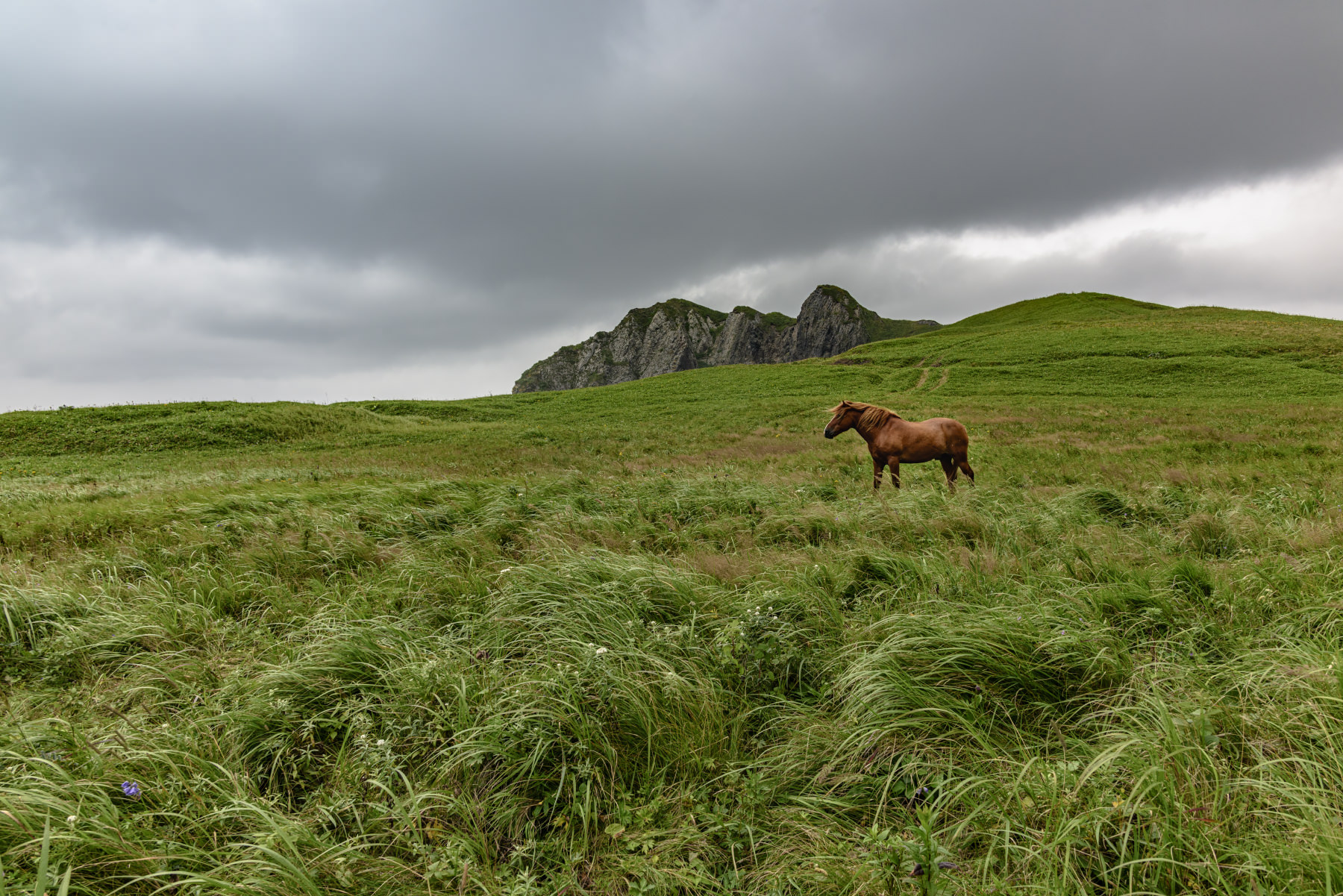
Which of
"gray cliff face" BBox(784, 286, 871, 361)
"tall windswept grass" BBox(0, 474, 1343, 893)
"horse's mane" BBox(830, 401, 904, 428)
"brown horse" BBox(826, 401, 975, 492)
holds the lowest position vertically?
"tall windswept grass" BBox(0, 474, 1343, 893)

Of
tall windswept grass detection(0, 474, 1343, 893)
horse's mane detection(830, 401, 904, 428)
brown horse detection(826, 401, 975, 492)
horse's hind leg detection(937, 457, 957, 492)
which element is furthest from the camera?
horse's hind leg detection(937, 457, 957, 492)

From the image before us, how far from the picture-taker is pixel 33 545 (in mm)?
7141

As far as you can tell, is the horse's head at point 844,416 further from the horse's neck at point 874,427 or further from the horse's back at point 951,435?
the horse's back at point 951,435

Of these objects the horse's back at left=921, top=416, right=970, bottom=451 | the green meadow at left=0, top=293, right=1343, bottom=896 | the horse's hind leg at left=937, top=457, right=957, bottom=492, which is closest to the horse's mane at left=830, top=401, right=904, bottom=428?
the horse's back at left=921, top=416, right=970, bottom=451

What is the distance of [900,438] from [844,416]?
1.22m

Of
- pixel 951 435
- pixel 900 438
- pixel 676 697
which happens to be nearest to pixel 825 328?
pixel 951 435

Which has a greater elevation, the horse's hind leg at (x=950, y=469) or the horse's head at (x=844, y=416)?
the horse's head at (x=844, y=416)

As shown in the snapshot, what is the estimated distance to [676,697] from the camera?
129 inches

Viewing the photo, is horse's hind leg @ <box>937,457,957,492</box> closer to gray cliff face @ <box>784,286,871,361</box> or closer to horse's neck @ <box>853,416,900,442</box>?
horse's neck @ <box>853,416,900,442</box>

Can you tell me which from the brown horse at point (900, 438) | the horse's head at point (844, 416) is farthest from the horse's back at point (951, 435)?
the horse's head at point (844, 416)

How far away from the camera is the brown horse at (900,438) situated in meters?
11.1

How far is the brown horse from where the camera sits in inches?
438

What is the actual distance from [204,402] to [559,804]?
44697mm

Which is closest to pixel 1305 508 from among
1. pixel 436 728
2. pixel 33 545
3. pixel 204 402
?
pixel 436 728
